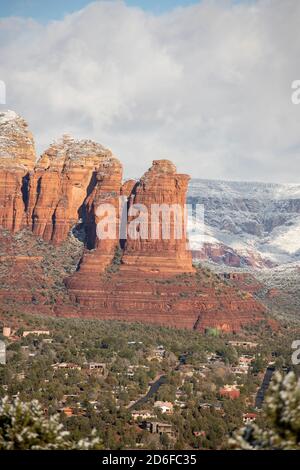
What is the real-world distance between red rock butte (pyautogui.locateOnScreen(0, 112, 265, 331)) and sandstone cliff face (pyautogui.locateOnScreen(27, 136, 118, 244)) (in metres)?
0.14

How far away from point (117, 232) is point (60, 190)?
1255cm

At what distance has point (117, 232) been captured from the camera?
536 feet

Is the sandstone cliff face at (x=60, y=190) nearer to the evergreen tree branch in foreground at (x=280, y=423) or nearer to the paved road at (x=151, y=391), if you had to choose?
the paved road at (x=151, y=391)

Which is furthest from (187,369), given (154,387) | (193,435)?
(193,435)

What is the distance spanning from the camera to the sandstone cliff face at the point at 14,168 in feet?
560

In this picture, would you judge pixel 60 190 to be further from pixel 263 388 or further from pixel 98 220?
pixel 263 388

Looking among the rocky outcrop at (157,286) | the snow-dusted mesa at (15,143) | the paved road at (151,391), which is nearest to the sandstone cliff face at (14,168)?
the snow-dusted mesa at (15,143)

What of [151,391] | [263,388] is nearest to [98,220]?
[263,388]

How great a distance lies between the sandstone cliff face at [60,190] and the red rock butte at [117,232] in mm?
138

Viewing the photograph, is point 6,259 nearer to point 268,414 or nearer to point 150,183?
point 150,183

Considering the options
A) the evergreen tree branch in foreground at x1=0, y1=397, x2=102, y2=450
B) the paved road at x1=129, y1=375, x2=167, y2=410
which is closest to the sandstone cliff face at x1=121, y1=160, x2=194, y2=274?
the paved road at x1=129, y1=375, x2=167, y2=410

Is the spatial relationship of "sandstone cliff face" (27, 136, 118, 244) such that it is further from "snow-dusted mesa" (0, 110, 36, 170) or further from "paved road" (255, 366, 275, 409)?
"paved road" (255, 366, 275, 409)
